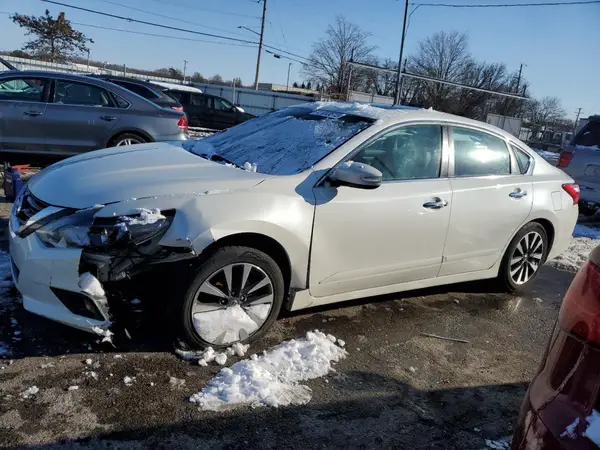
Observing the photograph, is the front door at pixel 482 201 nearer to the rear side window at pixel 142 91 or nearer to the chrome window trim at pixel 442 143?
the chrome window trim at pixel 442 143

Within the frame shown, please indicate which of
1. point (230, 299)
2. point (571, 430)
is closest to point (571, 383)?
point (571, 430)

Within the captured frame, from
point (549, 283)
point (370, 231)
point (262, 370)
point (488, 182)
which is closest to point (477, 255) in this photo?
point (488, 182)

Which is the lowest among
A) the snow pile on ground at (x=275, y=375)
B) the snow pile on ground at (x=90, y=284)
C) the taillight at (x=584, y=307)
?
the snow pile on ground at (x=275, y=375)

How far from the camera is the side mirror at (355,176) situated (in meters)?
3.41

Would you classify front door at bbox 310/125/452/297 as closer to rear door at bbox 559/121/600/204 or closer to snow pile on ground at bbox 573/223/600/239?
snow pile on ground at bbox 573/223/600/239

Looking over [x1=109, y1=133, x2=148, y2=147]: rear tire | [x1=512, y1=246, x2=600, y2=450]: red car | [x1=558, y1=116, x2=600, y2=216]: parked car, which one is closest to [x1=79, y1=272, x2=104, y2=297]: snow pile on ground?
[x1=512, y1=246, x2=600, y2=450]: red car

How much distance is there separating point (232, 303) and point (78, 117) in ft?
17.3

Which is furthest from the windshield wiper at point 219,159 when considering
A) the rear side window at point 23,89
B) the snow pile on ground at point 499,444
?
the rear side window at point 23,89

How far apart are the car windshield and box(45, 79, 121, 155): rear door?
3550 millimetres

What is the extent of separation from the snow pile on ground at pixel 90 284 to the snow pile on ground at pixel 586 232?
768 cm

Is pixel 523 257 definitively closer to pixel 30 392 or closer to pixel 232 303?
pixel 232 303

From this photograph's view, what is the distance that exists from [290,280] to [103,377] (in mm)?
1267

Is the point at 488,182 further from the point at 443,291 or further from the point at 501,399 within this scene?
the point at 501,399

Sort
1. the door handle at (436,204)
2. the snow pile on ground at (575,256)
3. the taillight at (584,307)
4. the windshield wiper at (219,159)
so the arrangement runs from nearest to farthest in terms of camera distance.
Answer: the taillight at (584,307) < the windshield wiper at (219,159) < the door handle at (436,204) < the snow pile on ground at (575,256)
